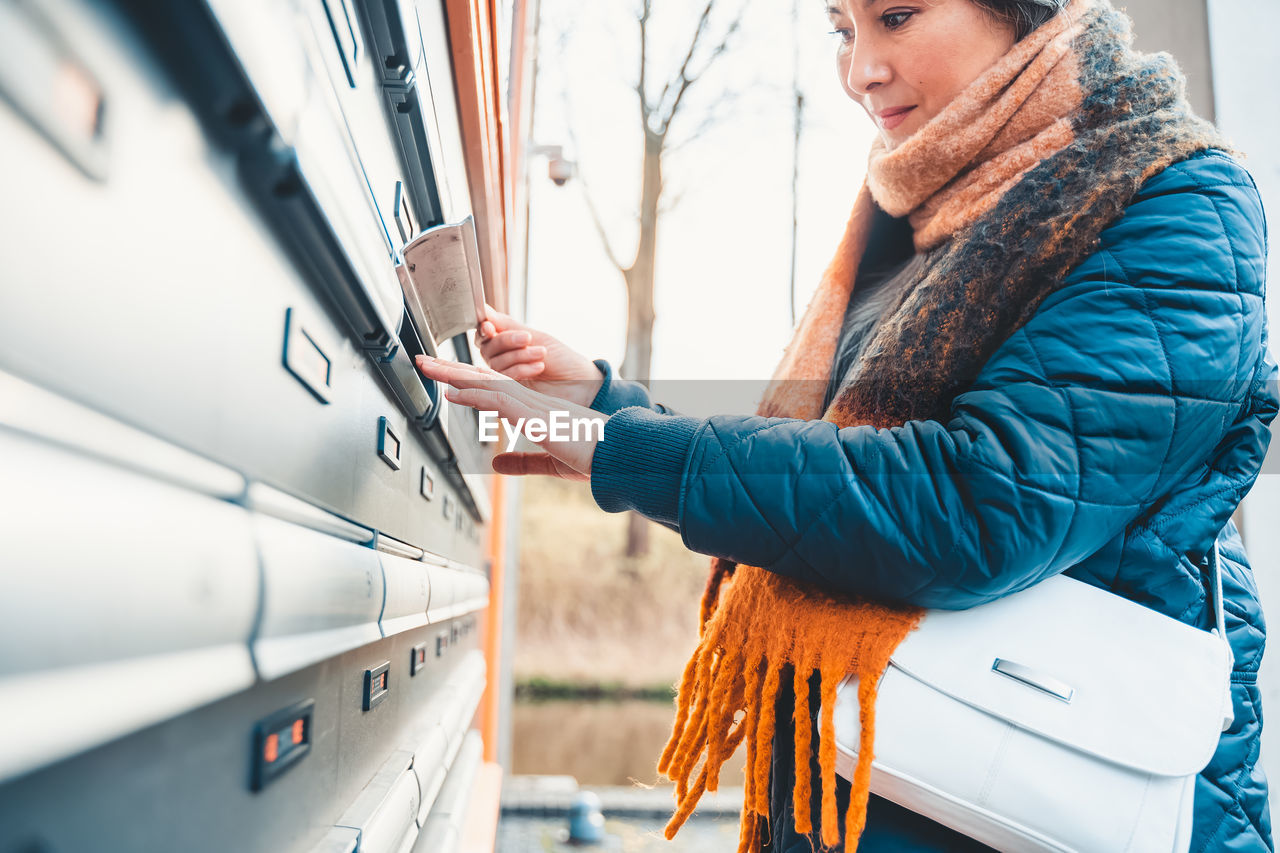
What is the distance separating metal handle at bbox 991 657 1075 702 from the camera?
840mm

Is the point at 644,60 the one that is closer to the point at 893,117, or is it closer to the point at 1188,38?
the point at 1188,38

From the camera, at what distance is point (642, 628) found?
32.4 ft

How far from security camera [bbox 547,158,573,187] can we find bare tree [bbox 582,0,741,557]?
4874mm

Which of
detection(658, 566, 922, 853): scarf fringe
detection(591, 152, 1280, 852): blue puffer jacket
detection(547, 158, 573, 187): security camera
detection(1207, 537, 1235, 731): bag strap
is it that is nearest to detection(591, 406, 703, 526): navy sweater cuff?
detection(591, 152, 1280, 852): blue puffer jacket

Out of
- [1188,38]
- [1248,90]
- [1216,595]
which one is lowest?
[1216,595]

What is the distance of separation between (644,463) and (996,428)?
357mm

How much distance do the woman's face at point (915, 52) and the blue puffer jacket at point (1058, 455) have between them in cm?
35

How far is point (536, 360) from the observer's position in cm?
129

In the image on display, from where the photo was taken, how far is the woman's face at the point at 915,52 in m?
1.10

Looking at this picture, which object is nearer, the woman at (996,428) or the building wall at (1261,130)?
the woman at (996,428)

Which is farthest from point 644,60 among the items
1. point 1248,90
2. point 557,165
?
point 1248,90

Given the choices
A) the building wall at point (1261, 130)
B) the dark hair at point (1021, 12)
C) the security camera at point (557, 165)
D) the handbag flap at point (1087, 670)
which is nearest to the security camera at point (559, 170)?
the security camera at point (557, 165)

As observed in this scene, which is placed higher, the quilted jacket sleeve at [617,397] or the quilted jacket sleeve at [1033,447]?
the quilted jacket sleeve at [617,397]

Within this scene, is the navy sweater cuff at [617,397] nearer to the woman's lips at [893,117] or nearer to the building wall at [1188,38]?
the woman's lips at [893,117]
